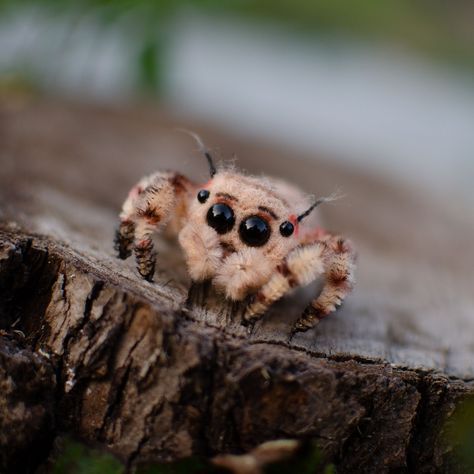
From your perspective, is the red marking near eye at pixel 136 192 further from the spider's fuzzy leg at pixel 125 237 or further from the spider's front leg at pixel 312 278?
the spider's front leg at pixel 312 278

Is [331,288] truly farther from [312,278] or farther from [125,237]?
[125,237]

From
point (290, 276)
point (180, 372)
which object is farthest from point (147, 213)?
point (180, 372)

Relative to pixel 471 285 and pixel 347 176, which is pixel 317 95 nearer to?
pixel 347 176

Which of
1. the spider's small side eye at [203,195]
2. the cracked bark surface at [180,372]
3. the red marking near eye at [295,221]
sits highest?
the red marking near eye at [295,221]

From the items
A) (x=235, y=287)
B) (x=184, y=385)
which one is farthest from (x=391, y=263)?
(x=184, y=385)

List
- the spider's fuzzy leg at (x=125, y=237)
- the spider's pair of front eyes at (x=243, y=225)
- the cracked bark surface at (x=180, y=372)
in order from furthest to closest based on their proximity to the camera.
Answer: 1. the spider's fuzzy leg at (x=125, y=237)
2. the spider's pair of front eyes at (x=243, y=225)
3. the cracked bark surface at (x=180, y=372)

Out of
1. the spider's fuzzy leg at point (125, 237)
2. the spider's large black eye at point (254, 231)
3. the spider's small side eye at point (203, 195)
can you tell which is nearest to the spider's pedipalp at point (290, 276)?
the spider's large black eye at point (254, 231)

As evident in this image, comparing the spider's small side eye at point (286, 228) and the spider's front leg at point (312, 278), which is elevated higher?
the spider's small side eye at point (286, 228)
